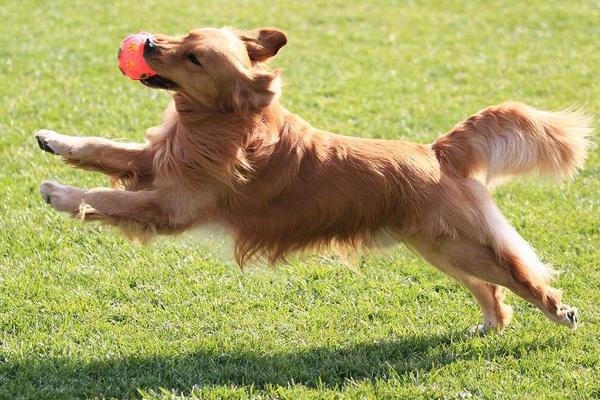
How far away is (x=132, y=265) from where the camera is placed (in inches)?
253

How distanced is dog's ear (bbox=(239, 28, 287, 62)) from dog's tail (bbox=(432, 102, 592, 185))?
1.22 metres

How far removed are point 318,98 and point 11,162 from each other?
146 inches

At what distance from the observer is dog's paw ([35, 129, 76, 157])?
5512 mm

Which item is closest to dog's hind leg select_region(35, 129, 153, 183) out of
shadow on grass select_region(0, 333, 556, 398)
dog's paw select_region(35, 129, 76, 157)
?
dog's paw select_region(35, 129, 76, 157)

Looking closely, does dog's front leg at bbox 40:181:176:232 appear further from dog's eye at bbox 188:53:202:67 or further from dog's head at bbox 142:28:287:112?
dog's eye at bbox 188:53:202:67

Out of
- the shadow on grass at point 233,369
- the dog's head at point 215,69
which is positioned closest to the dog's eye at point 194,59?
the dog's head at point 215,69

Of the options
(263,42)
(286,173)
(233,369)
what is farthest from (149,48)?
(233,369)

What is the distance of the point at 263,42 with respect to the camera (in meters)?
5.42

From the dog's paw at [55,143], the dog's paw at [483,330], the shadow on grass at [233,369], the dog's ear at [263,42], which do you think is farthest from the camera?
the dog's paw at [483,330]

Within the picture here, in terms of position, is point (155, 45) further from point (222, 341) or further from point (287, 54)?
point (287, 54)

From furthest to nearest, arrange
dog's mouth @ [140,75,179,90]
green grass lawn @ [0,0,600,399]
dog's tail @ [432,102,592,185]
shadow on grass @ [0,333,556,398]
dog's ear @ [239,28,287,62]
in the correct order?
dog's tail @ [432,102,592,185] → dog's ear @ [239,28,287,62] → dog's mouth @ [140,75,179,90] → green grass lawn @ [0,0,600,399] → shadow on grass @ [0,333,556,398]

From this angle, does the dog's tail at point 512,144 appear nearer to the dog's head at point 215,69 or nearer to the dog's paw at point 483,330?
the dog's paw at point 483,330

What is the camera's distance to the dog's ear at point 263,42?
5.39m

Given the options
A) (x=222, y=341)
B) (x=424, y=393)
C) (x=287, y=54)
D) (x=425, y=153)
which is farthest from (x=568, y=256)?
(x=287, y=54)
